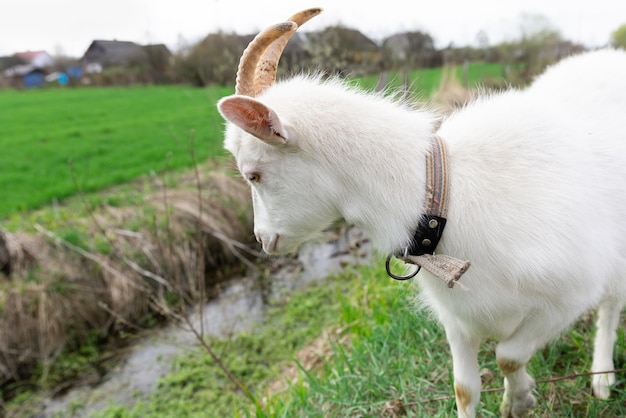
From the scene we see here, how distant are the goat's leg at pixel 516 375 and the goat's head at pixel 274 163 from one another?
824mm

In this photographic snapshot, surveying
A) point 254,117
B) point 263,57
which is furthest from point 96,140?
point 254,117

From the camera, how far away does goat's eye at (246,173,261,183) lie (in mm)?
1812

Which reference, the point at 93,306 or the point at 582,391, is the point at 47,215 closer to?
the point at 93,306

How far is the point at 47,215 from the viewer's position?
641cm

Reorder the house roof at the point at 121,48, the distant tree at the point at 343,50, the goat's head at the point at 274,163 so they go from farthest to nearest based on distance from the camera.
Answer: the house roof at the point at 121,48 → the distant tree at the point at 343,50 → the goat's head at the point at 274,163

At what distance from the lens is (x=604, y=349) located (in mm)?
2531

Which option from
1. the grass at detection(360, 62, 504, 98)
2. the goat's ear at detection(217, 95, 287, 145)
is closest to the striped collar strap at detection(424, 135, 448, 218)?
the goat's ear at detection(217, 95, 287, 145)

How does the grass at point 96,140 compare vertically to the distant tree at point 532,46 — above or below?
below

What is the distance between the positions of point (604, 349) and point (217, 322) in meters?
3.66

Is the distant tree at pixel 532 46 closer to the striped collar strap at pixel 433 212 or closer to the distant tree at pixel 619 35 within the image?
the distant tree at pixel 619 35

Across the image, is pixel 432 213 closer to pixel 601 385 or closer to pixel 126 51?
pixel 601 385

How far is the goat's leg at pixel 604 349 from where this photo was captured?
7.93 ft

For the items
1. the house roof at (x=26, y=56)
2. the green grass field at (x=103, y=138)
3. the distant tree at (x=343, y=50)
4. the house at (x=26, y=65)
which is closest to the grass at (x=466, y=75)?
the green grass field at (x=103, y=138)

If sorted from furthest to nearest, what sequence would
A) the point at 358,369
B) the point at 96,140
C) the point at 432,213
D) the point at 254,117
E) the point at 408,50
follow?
the point at 96,140 < the point at 408,50 < the point at 358,369 < the point at 432,213 < the point at 254,117
